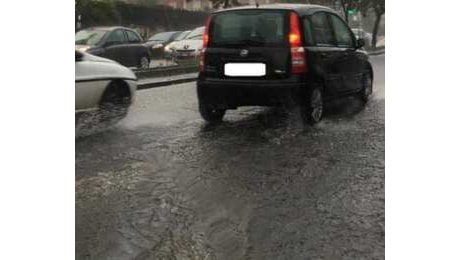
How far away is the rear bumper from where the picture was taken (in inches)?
97.1

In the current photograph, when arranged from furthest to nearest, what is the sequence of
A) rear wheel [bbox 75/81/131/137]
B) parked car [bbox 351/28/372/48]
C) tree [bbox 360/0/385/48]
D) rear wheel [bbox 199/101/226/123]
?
rear wheel [bbox 199/101/226/123] → rear wheel [bbox 75/81/131/137] → parked car [bbox 351/28/372/48] → tree [bbox 360/0/385/48]

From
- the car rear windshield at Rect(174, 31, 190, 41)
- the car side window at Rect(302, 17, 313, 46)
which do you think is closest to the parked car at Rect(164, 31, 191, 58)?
the car rear windshield at Rect(174, 31, 190, 41)

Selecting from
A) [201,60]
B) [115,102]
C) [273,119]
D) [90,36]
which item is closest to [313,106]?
[273,119]

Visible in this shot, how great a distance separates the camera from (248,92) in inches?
96.7

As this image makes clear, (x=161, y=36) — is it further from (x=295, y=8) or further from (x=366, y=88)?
(x=366, y=88)

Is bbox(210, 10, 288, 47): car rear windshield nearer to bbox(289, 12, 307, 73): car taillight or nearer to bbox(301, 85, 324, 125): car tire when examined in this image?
bbox(289, 12, 307, 73): car taillight

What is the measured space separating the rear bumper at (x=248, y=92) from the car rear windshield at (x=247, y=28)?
156 mm

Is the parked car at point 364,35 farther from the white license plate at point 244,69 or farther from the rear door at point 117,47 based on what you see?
the rear door at point 117,47

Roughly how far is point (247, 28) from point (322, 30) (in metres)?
0.32

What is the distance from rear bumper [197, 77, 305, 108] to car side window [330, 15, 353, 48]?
0.77 feet

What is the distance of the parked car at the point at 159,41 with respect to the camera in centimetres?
246

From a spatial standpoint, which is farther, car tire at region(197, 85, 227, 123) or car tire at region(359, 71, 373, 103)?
car tire at region(197, 85, 227, 123)
